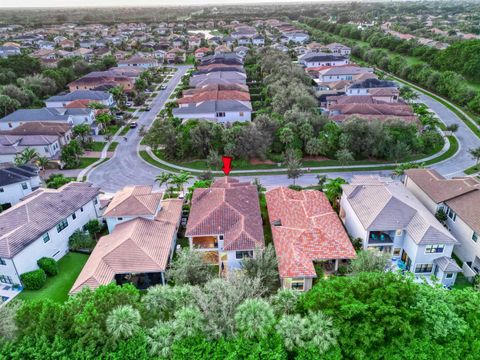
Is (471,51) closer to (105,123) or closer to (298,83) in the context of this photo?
(298,83)

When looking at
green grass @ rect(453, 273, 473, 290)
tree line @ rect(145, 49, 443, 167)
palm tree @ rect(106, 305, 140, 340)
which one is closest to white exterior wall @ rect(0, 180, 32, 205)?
tree line @ rect(145, 49, 443, 167)

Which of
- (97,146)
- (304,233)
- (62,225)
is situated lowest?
(97,146)

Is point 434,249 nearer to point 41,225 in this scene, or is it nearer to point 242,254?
point 242,254

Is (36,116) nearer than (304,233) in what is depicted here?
No

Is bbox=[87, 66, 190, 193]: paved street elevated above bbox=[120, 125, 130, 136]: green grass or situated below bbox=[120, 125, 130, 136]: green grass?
below

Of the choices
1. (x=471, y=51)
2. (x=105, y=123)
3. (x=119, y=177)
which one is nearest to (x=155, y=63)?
(x=105, y=123)

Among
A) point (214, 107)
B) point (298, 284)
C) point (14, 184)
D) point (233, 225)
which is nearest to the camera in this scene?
point (298, 284)

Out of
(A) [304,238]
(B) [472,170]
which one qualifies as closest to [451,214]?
(A) [304,238]

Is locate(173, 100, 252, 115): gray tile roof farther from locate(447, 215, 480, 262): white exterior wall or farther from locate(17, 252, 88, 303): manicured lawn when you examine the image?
locate(447, 215, 480, 262): white exterior wall
